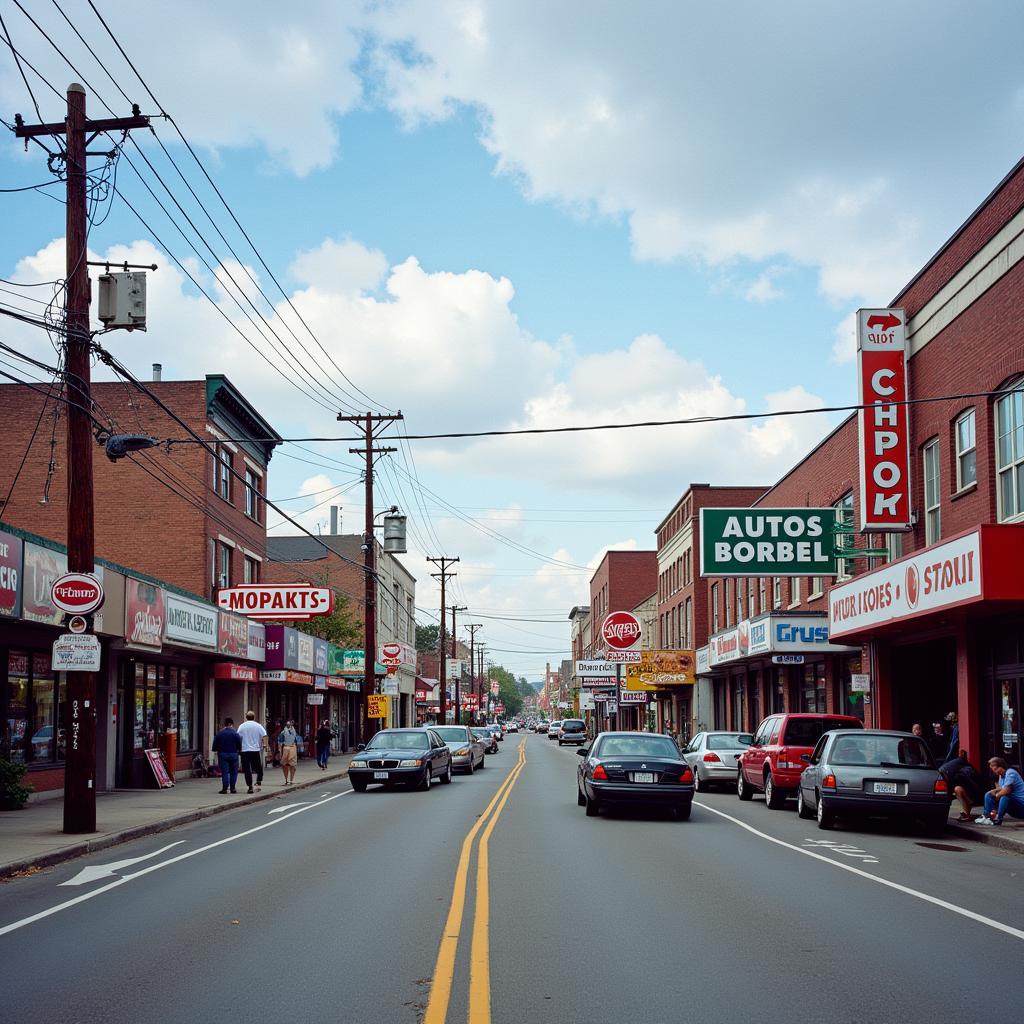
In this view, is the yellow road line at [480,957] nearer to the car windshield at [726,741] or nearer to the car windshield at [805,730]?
the car windshield at [805,730]

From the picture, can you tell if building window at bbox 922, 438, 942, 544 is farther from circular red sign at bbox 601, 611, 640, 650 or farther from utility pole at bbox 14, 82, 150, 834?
utility pole at bbox 14, 82, 150, 834

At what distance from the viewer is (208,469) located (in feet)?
123

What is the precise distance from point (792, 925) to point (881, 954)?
3.96 feet

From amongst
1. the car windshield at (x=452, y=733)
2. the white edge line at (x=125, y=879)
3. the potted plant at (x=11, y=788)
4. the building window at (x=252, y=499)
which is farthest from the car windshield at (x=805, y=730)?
the building window at (x=252, y=499)

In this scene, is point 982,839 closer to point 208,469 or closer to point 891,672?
point 891,672

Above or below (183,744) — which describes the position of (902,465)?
above

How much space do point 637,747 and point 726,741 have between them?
28.0 ft

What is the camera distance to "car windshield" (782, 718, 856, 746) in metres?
23.2

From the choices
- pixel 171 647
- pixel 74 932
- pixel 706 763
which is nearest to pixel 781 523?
pixel 706 763

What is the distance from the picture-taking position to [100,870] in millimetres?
13844

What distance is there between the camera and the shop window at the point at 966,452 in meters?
22.5

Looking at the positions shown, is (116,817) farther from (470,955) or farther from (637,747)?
(470,955)

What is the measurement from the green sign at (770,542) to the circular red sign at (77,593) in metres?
14.9

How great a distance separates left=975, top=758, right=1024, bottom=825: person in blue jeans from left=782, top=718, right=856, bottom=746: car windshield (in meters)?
5.03
